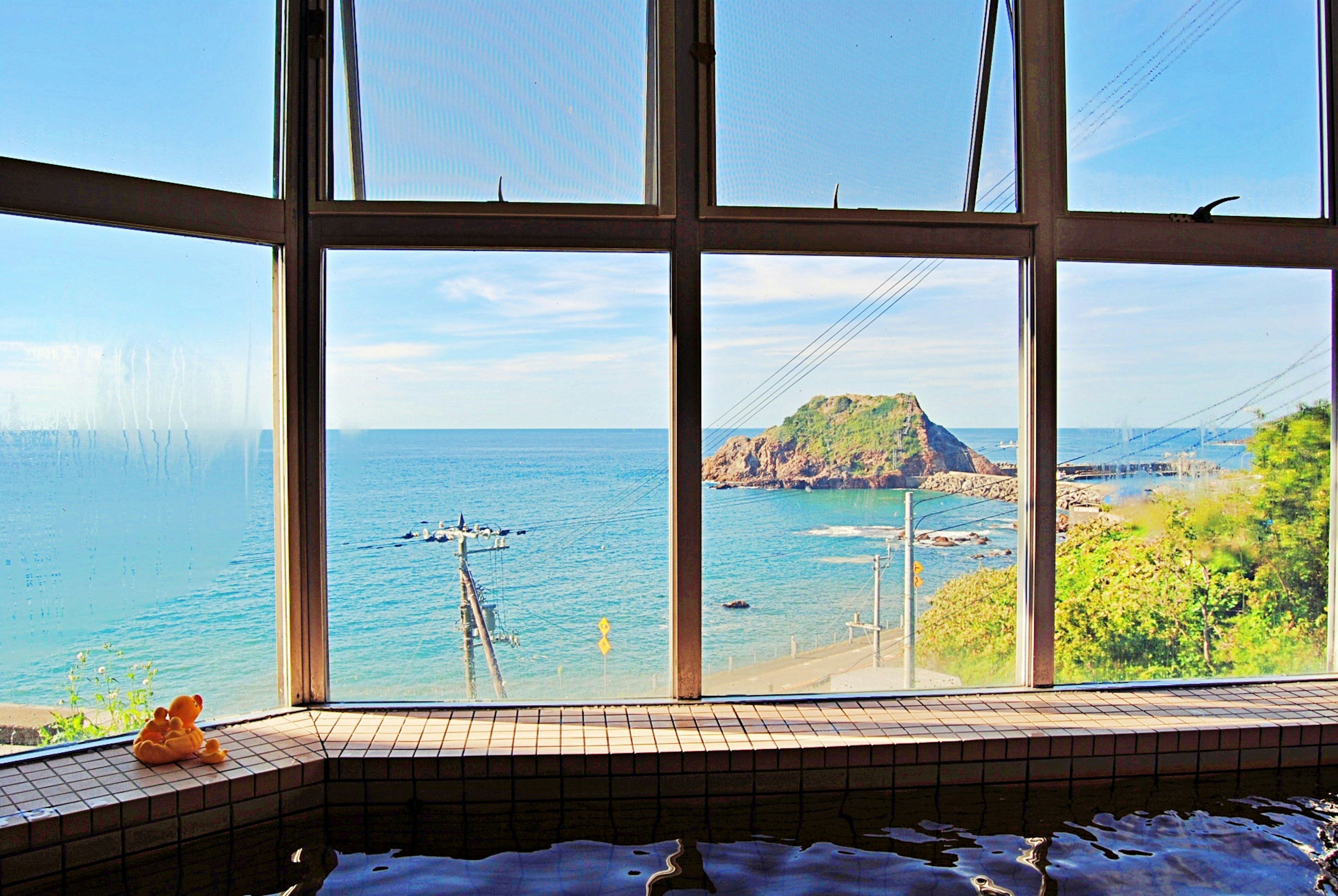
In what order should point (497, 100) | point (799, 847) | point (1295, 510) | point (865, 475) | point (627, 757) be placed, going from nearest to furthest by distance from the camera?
point (799, 847) → point (627, 757) → point (497, 100) → point (865, 475) → point (1295, 510)

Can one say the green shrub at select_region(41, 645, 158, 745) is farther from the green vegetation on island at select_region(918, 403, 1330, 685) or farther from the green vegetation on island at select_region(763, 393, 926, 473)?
the green vegetation on island at select_region(918, 403, 1330, 685)

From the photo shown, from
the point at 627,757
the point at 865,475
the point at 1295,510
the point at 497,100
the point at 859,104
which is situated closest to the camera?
the point at 627,757

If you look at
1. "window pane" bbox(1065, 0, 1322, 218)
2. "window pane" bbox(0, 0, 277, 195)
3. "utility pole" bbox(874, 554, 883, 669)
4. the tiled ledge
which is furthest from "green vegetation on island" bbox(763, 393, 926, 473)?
"window pane" bbox(0, 0, 277, 195)

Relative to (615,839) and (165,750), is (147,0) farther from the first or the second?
(615,839)

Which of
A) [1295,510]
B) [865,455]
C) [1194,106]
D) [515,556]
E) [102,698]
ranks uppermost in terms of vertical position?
[1194,106]

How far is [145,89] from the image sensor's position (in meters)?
2.95

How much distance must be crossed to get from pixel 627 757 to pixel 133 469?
176 centimetres

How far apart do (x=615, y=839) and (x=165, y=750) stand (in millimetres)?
1270

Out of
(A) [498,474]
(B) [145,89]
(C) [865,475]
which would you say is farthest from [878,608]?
(B) [145,89]

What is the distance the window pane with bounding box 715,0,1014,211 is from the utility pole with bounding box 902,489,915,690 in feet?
3.64

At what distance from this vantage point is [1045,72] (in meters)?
3.40

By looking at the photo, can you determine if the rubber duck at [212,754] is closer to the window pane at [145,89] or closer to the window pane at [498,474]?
the window pane at [498,474]

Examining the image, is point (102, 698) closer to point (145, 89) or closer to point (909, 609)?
point (145, 89)

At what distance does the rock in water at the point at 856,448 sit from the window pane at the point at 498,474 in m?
0.42
